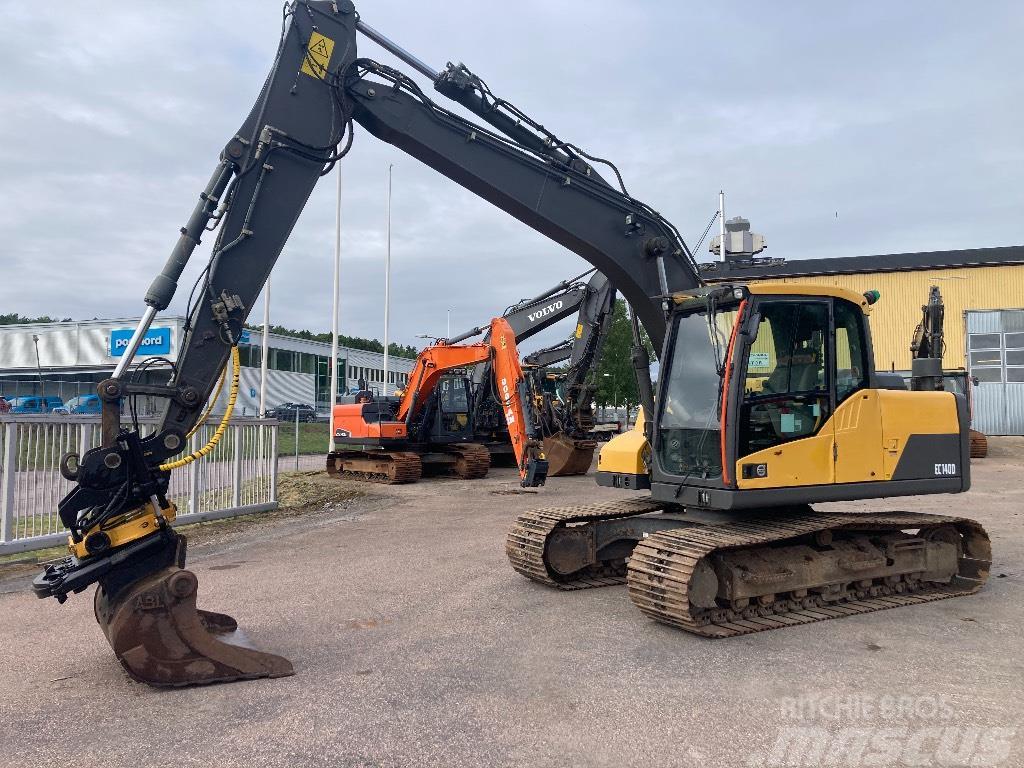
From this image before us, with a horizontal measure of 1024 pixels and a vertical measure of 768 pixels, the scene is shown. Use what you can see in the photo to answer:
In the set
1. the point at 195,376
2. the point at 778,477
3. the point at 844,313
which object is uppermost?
the point at 844,313

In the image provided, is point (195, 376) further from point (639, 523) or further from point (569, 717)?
point (639, 523)

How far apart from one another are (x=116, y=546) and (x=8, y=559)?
5.43m

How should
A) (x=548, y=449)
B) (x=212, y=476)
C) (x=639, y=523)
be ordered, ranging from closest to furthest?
(x=639, y=523) < (x=212, y=476) < (x=548, y=449)

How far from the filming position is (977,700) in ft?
15.6

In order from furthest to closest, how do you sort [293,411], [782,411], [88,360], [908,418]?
[293,411] → [88,360] → [908,418] → [782,411]

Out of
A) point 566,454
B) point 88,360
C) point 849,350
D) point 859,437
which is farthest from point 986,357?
point 88,360

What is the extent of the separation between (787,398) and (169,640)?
4994 mm

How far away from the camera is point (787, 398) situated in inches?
263

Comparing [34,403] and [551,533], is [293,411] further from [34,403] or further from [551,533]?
[551,533]

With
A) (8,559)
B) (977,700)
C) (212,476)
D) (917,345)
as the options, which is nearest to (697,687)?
(977,700)

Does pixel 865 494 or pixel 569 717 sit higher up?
pixel 865 494

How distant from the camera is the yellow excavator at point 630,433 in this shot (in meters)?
5.19

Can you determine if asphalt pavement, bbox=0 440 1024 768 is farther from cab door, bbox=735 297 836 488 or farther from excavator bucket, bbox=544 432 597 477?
excavator bucket, bbox=544 432 597 477

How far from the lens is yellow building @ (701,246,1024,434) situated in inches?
1200
